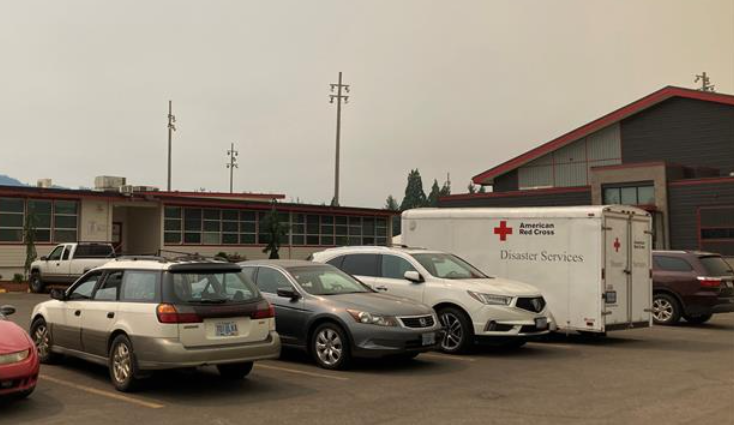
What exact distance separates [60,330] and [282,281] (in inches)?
125

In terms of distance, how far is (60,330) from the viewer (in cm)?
933

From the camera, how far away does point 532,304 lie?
454 inches

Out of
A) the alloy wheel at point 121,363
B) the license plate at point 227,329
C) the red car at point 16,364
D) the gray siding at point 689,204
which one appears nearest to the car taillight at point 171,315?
the license plate at point 227,329

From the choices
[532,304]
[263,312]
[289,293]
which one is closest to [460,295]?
[532,304]

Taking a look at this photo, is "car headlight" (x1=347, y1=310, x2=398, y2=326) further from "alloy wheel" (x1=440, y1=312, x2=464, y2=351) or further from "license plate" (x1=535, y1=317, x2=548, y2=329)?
"license plate" (x1=535, y1=317, x2=548, y2=329)

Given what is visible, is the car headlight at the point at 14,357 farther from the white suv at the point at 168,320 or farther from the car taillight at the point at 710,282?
the car taillight at the point at 710,282

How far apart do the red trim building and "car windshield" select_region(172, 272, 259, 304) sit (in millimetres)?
26286

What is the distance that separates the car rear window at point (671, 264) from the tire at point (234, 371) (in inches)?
446

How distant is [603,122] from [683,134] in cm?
421

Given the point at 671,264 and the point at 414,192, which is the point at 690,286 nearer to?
the point at 671,264

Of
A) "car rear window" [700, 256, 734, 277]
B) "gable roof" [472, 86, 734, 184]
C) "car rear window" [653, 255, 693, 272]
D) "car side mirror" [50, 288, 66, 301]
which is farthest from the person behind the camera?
"gable roof" [472, 86, 734, 184]

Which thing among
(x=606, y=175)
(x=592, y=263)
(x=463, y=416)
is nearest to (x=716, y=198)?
(x=606, y=175)

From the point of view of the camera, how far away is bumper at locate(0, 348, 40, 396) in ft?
22.3

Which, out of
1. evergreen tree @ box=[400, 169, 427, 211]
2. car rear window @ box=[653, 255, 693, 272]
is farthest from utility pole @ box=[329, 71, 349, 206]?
evergreen tree @ box=[400, 169, 427, 211]
